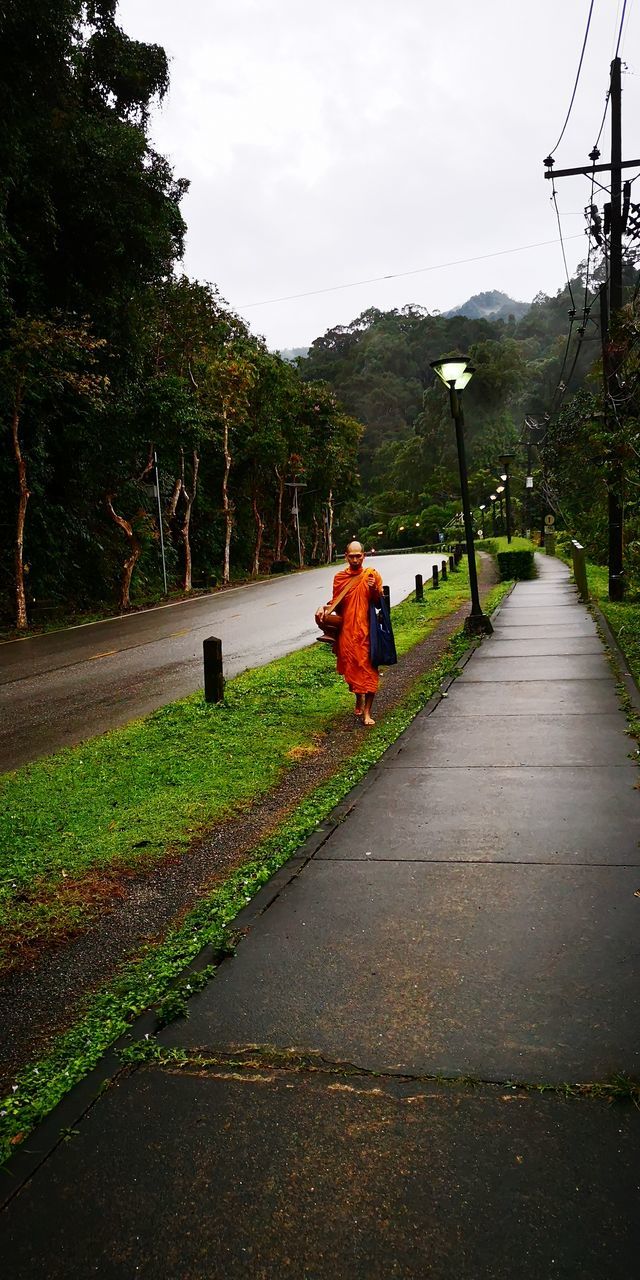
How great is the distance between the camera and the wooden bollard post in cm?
902

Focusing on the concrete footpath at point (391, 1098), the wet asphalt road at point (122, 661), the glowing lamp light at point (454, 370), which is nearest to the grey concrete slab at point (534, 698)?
the concrete footpath at point (391, 1098)

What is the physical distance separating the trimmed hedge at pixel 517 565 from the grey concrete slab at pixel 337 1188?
2429 cm

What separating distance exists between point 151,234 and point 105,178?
5.59ft

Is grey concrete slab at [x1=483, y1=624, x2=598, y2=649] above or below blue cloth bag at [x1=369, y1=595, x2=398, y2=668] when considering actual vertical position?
below

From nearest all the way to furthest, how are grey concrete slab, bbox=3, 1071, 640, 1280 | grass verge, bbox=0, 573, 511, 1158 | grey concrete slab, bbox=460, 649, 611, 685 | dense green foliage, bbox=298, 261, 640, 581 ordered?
grey concrete slab, bbox=3, 1071, 640, 1280, grass verge, bbox=0, 573, 511, 1158, grey concrete slab, bbox=460, 649, 611, 685, dense green foliage, bbox=298, 261, 640, 581

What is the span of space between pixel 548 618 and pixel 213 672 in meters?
8.21

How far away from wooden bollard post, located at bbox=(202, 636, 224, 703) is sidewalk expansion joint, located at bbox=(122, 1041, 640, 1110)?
630 centimetres

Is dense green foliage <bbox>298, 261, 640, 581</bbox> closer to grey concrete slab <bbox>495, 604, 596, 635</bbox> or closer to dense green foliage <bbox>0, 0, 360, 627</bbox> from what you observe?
grey concrete slab <bbox>495, 604, 596, 635</bbox>

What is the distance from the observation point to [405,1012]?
9.68 feet

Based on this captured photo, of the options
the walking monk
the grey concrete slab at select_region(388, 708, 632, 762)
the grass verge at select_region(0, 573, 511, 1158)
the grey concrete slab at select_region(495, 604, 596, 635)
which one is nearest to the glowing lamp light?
the grey concrete slab at select_region(495, 604, 596, 635)

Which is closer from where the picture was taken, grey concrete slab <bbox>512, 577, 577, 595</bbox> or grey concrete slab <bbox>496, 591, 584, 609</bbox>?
grey concrete slab <bbox>496, 591, 584, 609</bbox>

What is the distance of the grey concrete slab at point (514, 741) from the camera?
6.25 metres

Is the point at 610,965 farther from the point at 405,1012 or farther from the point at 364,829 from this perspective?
the point at 364,829

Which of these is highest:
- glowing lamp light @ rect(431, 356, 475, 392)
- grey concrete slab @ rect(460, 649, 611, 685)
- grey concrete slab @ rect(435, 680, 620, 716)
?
glowing lamp light @ rect(431, 356, 475, 392)
